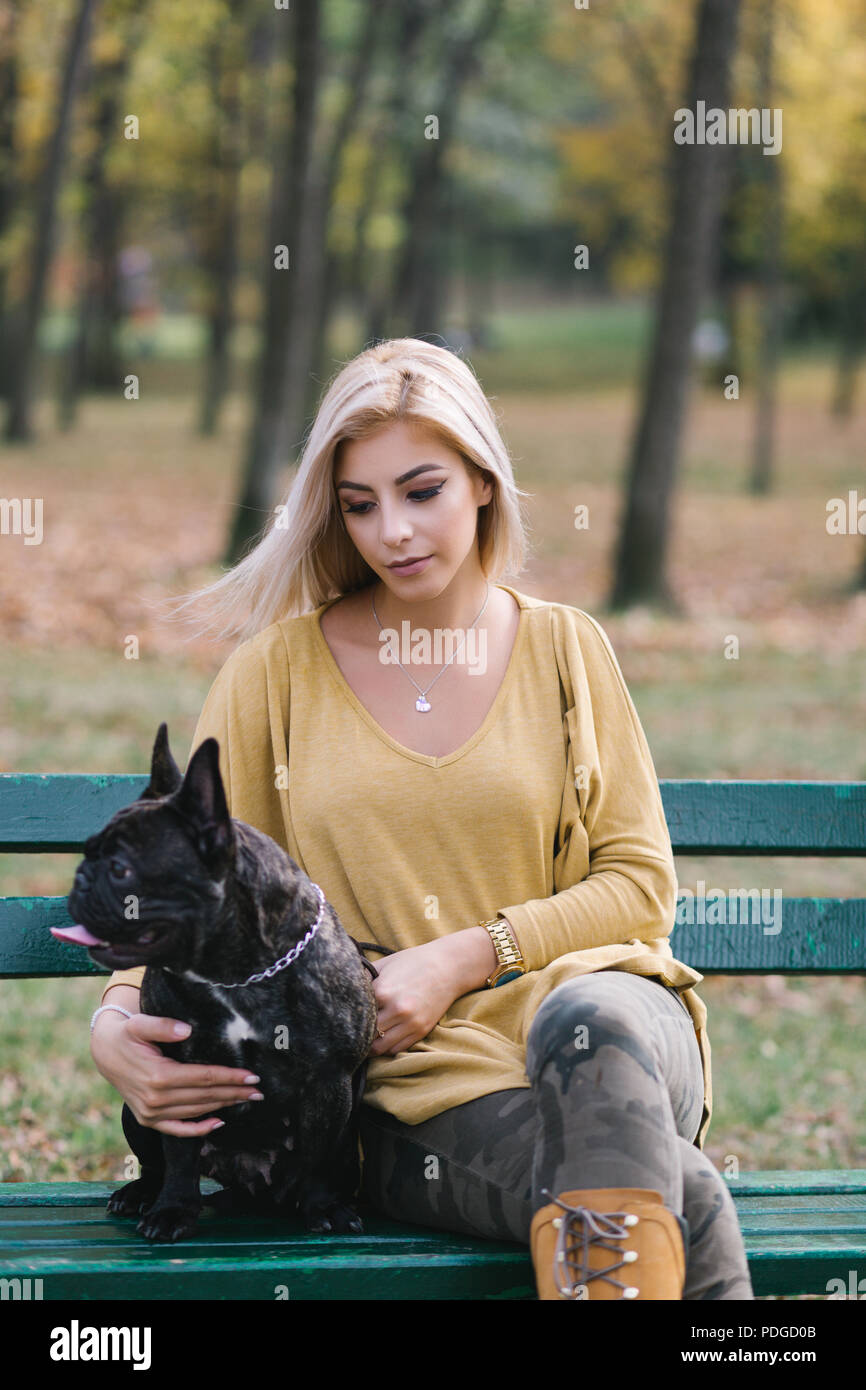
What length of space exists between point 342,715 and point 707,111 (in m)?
11.1

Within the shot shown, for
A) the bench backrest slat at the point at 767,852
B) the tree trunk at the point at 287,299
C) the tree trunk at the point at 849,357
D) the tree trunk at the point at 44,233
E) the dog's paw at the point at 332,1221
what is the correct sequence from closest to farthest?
the dog's paw at the point at 332,1221 < the bench backrest slat at the point at 767,852 < the tree trunk at the point at 287,299 < the tree trunk at the point at 44,233 < the tree trunk at the point at 849,357

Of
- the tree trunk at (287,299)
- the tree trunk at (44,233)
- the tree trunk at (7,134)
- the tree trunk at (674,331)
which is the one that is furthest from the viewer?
the tree trunk at (7,134)

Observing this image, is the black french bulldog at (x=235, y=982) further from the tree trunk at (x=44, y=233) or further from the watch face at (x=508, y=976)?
the tree trunk at (x=44, y=233)

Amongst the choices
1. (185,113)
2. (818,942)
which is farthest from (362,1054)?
(185,113)

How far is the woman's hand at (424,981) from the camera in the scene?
3096 millimetres

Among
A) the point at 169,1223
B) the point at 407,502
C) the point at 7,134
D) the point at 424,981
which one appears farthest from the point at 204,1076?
the point at 7,134

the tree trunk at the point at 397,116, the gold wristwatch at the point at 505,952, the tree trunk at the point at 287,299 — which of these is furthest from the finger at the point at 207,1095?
the tree trunk at the point at 397,116

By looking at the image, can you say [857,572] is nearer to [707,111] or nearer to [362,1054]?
[707,111]

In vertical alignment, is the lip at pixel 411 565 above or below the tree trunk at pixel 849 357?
below

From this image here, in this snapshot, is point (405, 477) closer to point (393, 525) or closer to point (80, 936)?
point (393, 525)

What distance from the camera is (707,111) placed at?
42.8ft

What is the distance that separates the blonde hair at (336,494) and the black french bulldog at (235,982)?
2.62 feet

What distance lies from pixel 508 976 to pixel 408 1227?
0.53m

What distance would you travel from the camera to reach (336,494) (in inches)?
136
